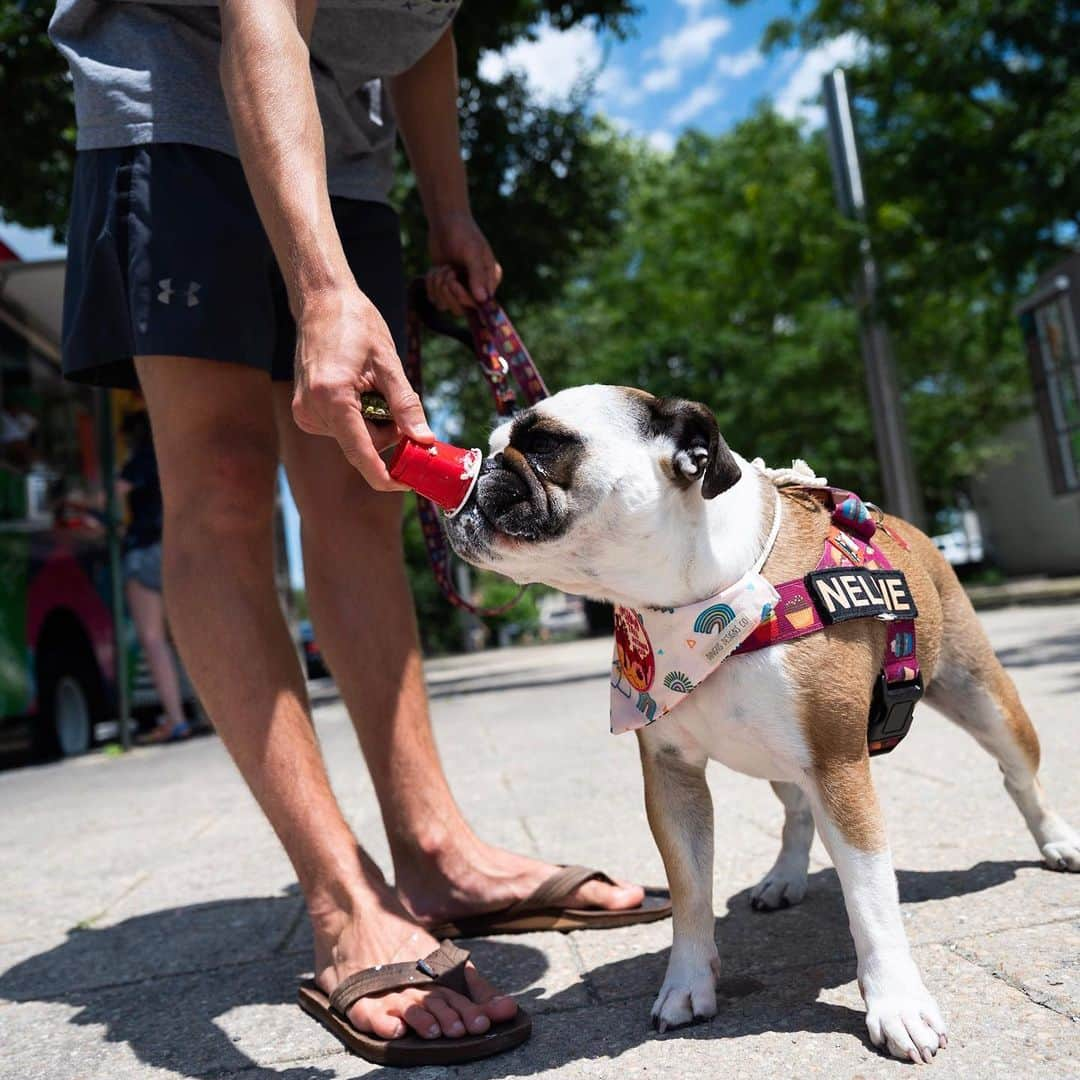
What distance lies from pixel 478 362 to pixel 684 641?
1.20 meters

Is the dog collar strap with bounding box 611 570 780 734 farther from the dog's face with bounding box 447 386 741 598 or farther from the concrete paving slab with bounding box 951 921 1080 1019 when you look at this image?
the concrete paving slab with bounding box 951 921 1080 1019

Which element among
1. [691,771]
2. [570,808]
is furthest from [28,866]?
[691,771]

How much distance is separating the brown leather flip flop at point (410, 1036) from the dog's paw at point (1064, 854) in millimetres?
1328

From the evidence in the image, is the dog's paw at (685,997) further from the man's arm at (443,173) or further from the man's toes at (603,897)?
the man's arm at (443,173)

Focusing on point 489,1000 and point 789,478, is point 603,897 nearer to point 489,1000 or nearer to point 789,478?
point 489,1000

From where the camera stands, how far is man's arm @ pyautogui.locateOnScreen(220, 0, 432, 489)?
5.49 feet

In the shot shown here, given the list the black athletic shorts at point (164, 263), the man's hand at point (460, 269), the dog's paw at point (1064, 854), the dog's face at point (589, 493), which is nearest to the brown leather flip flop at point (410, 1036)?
the dog's face at point (589, 493)

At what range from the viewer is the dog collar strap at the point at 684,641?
1.88m

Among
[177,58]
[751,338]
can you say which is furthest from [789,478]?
[751,338]

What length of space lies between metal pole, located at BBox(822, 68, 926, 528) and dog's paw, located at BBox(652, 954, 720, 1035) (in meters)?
12.7

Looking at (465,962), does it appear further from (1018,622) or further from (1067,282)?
(1067,282)

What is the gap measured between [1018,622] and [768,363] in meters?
11.2

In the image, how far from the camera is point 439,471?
6.01ft

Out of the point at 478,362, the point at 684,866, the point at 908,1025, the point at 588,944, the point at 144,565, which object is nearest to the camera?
the point at 908,1025
